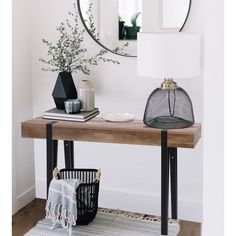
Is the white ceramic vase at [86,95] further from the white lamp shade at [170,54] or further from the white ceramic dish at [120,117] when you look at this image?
the white lamp shade at [170,54]

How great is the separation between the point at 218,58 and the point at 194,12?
2.34 metres

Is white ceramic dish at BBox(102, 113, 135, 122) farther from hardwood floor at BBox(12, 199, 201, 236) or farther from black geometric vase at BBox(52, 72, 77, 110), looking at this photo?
hardwood floor at BBox(12, 199, 201, 236)

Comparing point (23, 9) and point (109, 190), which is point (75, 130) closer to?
point (109, 190)

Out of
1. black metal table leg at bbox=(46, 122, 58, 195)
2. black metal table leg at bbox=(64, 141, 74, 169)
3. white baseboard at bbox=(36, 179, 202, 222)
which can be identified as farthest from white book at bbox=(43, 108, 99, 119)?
white baseboard at bbox=(36, 179, 202, 222)

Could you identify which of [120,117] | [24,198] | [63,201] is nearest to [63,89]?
[120,117]

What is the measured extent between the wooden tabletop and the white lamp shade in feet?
1.13

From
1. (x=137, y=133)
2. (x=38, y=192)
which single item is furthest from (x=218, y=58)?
(x=38, y=192)

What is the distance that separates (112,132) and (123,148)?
59 cm

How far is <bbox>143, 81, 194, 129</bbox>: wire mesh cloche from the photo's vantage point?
2.70 m

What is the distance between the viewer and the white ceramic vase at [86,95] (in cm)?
297

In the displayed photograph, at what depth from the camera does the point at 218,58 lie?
0.68 m

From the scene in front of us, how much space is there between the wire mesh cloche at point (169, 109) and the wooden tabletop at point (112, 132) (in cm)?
7

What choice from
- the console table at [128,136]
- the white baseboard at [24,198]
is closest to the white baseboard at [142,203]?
the console table at [128,136]
